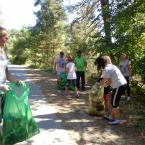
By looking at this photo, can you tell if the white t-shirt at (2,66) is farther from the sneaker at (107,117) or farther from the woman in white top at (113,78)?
the sneaker at (107,117)

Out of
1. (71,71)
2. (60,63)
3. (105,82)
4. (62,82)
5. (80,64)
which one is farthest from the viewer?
(62,82)

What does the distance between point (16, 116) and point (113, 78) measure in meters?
3.44

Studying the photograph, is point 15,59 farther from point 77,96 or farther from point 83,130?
point 83,130

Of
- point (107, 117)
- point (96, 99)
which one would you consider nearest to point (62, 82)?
point (96, 99)

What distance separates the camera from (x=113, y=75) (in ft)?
30.6

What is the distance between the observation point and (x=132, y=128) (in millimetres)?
9422

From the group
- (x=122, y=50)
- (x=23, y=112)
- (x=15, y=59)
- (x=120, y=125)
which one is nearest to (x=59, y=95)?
(x=122, y=50)

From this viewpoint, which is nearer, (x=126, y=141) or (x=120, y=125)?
(x=126, y=141)

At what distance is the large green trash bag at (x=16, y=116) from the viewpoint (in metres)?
6.54

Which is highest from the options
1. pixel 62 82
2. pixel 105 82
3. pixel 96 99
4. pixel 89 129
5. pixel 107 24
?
pixel 107 24

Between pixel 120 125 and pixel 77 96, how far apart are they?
4.84 metres

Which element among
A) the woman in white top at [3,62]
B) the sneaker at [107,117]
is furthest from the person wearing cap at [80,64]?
the woman in white top at [3,62]

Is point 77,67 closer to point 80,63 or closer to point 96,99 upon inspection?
point 80,63

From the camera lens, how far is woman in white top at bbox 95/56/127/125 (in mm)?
9258
